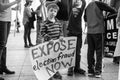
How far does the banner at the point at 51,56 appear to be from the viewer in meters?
4.66

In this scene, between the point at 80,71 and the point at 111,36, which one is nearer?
the point at 80,71

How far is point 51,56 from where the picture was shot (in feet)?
15.8

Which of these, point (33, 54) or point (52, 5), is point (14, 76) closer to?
point (33, 54)

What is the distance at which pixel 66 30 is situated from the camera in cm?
596

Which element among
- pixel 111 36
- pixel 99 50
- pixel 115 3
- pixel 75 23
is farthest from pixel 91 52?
pixel 115 3

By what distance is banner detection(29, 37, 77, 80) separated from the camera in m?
4.66

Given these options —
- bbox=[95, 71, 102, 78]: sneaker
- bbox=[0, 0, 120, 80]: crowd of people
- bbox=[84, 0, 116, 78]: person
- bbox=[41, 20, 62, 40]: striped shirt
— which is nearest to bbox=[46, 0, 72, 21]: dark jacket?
bbox=[0, 0, 120, 80]: crowd of people

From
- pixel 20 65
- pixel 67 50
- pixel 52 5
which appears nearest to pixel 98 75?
pixel 67 50

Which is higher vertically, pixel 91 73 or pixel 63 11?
pixel 63 11

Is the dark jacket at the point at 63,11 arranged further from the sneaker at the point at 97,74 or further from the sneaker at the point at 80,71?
the sneaker at the point at 97,74

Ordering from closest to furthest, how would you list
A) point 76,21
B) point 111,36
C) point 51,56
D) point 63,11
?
point 51,56 < point 63,11 < point 76,21 < point 111,36

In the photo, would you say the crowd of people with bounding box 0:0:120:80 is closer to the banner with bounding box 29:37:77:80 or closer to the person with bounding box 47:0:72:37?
the person with bounding box 47:0:72:37

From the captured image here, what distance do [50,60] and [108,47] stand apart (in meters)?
2.73

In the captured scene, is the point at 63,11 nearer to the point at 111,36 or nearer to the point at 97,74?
the point at 97,74
